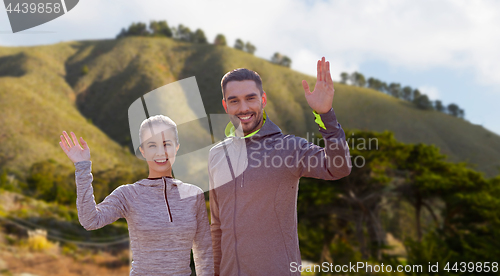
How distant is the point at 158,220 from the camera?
2.28 metres

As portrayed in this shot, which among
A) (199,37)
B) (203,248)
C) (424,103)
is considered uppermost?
(199,37)

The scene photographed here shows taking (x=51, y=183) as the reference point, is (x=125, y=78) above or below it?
above

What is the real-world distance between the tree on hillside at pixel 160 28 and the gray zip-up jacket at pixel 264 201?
72.1m

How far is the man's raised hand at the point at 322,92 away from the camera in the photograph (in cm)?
204

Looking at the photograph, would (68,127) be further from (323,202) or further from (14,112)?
(323,202)

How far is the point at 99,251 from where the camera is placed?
19156 mm

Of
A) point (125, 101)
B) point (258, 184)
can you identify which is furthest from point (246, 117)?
point (125, 101)

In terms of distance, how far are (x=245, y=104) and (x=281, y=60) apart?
67.2 metres

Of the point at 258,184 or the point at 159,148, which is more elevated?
the point at 159,148

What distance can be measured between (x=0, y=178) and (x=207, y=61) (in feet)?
124

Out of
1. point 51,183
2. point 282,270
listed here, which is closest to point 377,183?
point 282,270

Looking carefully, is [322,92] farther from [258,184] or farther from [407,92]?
[407,92]

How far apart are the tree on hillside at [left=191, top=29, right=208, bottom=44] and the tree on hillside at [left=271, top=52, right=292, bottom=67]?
1330cm

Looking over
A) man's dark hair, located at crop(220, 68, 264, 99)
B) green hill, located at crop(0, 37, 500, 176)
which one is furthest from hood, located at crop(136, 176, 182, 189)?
green hill, located at crop(0, 37, 500, 176)
